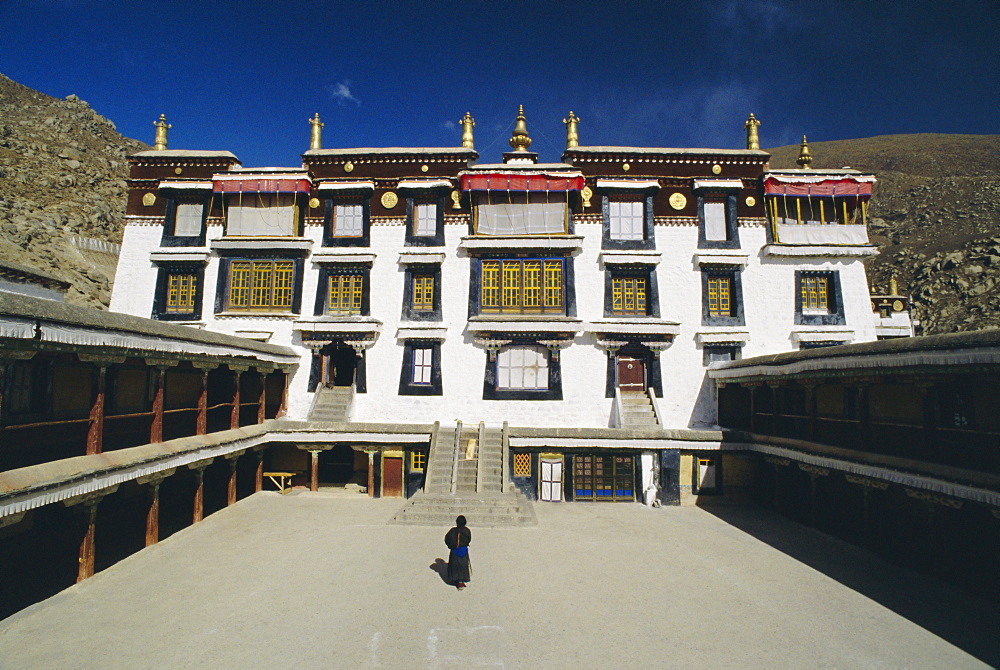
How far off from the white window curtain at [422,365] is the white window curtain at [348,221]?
226 inches

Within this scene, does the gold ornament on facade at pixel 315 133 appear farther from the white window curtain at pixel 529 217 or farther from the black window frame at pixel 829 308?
the black window frame at pixel 829 308

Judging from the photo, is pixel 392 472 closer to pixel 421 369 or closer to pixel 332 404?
pixel 332 404

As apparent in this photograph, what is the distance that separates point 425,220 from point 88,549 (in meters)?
15.2

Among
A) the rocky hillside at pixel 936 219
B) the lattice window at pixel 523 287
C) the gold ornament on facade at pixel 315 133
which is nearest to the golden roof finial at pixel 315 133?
the gold ornament on facade at pixel 315 133

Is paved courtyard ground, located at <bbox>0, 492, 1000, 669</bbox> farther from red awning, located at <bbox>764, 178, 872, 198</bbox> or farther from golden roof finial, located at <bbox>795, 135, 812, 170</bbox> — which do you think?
golden roof finial, located at <bbox>795, 135, 812, 170</bbox>

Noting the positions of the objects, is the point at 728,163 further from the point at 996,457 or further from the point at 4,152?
the point at 4,152

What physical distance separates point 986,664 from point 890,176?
93.9 m

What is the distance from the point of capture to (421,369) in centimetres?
2036

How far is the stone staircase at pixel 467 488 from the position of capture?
48.4 feet

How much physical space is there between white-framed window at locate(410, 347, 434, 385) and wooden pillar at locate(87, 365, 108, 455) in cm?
1083

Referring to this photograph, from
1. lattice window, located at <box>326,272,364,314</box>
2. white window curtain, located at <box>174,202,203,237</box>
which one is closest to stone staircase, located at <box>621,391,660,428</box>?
lattice window, located at <box>326,272,364,314</box>

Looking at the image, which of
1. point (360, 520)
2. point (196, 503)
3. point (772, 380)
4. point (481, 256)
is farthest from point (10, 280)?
point (772, 380)

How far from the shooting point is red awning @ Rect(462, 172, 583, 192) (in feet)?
66.4

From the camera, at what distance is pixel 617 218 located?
68.4 ft
